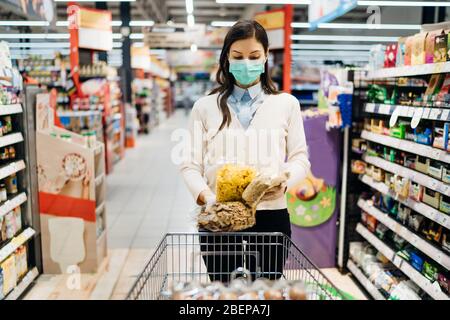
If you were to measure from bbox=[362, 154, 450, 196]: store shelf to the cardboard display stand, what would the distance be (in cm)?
236

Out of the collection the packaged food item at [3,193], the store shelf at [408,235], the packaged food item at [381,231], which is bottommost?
the packaged food item at [381,231]

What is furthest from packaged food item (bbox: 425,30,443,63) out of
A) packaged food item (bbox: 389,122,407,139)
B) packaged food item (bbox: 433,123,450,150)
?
packaged food item (bbox: 389,122,407,139)

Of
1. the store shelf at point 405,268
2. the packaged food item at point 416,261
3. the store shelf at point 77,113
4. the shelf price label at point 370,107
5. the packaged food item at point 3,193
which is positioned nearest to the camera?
the store shelf at point 405,268

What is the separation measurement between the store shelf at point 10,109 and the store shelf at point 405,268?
9.64 feet

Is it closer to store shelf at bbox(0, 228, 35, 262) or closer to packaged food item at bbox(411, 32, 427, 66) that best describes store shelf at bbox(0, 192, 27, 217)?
store shelf at bbox(0, 228, 35, 262)

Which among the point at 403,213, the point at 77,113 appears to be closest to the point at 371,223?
the point at 403,213

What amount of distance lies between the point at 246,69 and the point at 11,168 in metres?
2.45

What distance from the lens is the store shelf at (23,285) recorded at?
138 inches

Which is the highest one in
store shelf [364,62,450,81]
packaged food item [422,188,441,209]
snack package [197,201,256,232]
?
store shelf [364,62,450,81]

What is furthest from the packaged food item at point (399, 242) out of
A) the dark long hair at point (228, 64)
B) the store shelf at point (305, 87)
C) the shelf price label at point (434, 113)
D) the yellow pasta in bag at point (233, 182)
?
the store shelf at point (305, 87)

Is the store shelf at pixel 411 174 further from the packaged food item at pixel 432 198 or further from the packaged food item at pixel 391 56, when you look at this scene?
the packaged food item at pixel 391 56

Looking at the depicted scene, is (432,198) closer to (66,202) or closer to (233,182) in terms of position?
(233,182)

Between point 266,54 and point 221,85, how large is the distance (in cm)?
23

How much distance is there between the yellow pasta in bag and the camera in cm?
161
